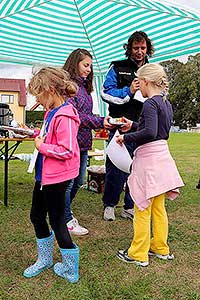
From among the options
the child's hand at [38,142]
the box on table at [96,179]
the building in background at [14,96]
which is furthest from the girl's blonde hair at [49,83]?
the building in background at [14,96]

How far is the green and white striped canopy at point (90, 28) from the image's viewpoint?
5195 mm

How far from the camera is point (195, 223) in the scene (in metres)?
4.38

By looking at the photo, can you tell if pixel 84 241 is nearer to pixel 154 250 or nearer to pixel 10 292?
pixel 154 250

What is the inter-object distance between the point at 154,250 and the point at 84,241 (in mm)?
626

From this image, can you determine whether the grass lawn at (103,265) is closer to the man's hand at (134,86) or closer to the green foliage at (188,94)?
the man's hand at (134,86)

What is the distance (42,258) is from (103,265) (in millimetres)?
450

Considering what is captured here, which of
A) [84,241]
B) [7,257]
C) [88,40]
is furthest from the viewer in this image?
[88,40]

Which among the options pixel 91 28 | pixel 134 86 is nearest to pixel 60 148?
pixel 134 86

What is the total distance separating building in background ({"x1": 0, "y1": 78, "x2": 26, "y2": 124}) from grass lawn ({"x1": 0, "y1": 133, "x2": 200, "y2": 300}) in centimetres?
3613

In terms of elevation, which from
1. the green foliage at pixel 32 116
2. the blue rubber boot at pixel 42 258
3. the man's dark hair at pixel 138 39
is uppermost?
the man's dark hair at pixel 138 39

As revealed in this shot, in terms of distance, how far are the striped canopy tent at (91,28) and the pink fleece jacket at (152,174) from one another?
76.1 inches

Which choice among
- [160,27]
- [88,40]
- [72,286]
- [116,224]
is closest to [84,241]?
[116,224]

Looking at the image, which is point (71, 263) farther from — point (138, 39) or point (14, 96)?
point (14, 96)

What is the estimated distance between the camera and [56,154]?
2.63 m
